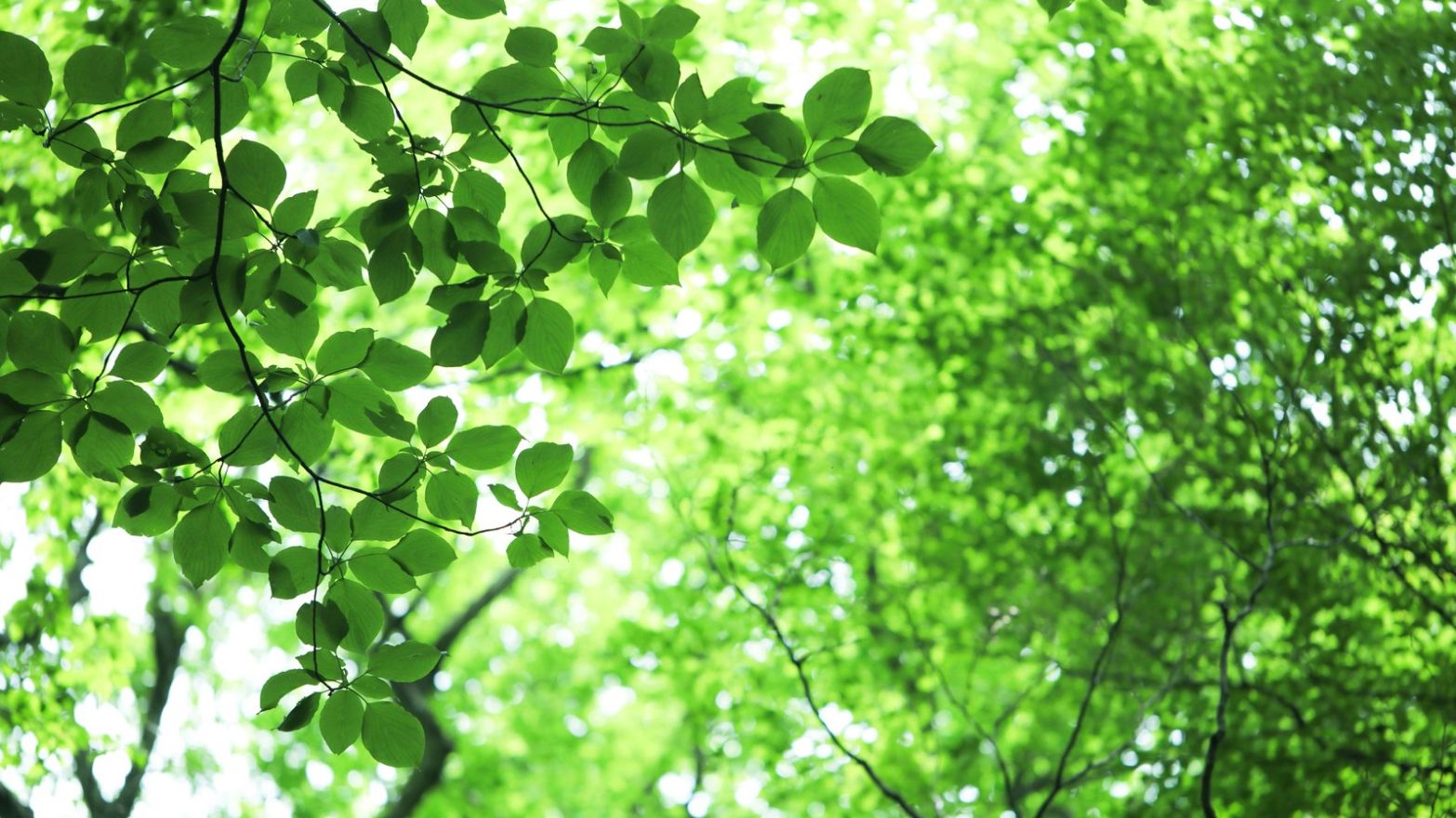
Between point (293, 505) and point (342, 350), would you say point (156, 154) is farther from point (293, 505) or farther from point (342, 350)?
point (293, 505)

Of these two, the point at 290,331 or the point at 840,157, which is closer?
the point at 840,157

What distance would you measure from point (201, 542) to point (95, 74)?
73 centimetres

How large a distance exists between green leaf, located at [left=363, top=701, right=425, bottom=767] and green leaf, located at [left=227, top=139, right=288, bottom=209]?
356mm

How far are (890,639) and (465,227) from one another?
550 centimetres

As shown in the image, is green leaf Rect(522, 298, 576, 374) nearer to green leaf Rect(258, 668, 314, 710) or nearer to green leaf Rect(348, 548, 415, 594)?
green leaf Rect(348, 548, 415, 594)

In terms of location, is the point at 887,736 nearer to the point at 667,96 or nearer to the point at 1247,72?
the point at 1247,72

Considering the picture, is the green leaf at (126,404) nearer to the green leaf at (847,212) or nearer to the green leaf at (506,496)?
the green leaf at (506,496)

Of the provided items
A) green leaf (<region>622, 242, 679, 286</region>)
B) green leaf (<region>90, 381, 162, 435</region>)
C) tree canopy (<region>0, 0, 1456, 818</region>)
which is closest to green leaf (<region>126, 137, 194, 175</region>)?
tree canopy (<region>0, 0, 1456, 818</region>)

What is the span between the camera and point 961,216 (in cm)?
668

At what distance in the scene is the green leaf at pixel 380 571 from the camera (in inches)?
66.9

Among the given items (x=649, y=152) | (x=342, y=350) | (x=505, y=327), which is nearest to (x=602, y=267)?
(x=505, y=327)

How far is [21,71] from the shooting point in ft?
4.92

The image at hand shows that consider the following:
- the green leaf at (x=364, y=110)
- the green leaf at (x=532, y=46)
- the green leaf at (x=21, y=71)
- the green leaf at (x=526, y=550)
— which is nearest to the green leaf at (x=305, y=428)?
the green leaf at (x=526, y=550)

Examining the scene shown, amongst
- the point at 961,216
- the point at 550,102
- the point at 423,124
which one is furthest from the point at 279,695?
the point at 423,124
